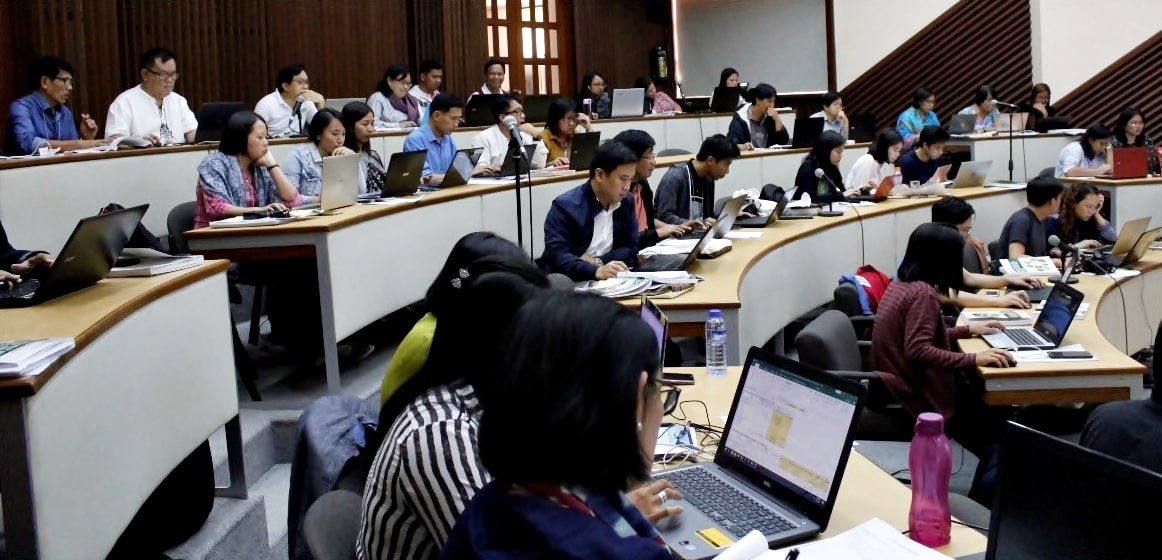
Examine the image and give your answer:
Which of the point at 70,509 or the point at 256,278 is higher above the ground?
the point at 256,278

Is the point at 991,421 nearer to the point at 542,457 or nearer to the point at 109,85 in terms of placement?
the point at 542,457

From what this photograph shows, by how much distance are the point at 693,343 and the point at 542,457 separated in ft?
14.8

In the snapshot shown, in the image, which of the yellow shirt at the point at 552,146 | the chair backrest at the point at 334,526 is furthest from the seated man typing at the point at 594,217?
the yellow shirt at the point at 552,146

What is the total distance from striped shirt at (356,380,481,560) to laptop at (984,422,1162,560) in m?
0.76

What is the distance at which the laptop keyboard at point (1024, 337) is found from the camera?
155 inches

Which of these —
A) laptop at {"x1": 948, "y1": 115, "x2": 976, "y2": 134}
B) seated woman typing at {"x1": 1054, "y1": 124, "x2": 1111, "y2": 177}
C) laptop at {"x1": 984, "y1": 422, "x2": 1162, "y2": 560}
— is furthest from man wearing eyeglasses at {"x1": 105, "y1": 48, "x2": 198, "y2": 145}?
laptop at {"x1": 948, "y1": 115, "x2": 976, "y2": 134}

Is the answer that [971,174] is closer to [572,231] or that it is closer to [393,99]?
[572,231]

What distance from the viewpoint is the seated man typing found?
4.69 metres

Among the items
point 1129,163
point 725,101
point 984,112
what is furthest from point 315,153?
point 984,112

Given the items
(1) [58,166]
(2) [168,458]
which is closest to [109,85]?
(1) [58,166]

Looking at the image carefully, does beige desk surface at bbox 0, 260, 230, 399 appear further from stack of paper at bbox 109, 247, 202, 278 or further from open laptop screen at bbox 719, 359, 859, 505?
open laptop screen at bbox 719, 359, 859, 505

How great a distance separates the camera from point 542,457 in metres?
1.30

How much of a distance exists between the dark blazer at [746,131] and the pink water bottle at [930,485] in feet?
24.7

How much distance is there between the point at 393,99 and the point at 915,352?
18.7 feet
